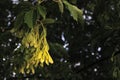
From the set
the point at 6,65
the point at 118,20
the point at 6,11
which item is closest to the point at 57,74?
the point at 6,65

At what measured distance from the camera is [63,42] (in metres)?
4.91

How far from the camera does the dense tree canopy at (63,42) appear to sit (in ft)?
8.73

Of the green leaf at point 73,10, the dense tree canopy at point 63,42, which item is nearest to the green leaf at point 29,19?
the dense tree canopy at point 63,42

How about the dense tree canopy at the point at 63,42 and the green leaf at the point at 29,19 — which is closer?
the green leaf at the point at 29,19

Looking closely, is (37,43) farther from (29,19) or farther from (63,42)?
(63,42)

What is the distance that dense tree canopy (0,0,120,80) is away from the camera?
2.66 m

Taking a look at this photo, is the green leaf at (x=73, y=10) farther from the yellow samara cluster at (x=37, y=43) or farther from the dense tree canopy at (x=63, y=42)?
the yellow samara cluster at (x=37, y=43)

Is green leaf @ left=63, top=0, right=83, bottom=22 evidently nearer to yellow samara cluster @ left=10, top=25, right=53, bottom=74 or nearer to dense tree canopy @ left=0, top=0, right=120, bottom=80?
dense tree canopy @ left=0, top=0, right=120, bottom=80

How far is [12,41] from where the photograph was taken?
4.33 meters

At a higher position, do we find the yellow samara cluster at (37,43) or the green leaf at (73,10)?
the green leaf at (73,10)

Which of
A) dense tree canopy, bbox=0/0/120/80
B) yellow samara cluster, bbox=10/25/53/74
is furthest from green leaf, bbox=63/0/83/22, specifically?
yellow samara cluster, bbox=10/25/53/74

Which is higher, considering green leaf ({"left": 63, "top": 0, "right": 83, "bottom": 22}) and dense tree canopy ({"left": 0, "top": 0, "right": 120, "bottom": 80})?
green leaf ({"left": 63, "top": 0, "right": 83, "bottom": 22})

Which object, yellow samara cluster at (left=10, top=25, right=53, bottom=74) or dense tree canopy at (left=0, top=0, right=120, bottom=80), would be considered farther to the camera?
dense tree canopy at (left=0, top=0, right=120, bottom=80)

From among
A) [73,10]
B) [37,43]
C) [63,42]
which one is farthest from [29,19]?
[63,42]
